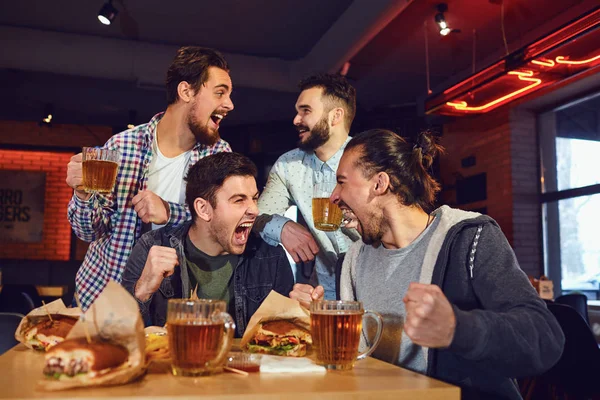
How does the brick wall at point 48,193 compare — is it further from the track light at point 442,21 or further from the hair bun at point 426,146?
the hair bun at point 426,146

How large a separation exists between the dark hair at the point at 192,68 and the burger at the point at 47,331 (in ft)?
4.95

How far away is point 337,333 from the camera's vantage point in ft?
4.11

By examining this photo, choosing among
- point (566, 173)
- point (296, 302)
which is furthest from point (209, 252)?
point (566, 173)

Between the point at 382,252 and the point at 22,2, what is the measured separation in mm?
5078

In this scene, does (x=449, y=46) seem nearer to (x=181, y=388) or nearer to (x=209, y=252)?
(x=209, y=252)

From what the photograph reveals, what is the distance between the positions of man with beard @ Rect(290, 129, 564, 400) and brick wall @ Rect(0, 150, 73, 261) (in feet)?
25.5

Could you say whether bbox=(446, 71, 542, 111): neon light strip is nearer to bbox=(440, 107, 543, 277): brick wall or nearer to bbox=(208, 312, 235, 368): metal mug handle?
bbox=(440, 107, 543, 277): brick wall

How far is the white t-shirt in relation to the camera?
8.94 ft

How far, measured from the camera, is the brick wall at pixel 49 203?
28.8ft

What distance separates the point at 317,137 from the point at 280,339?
1.61 meters

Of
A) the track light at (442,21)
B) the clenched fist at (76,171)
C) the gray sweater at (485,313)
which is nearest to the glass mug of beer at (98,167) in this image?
the clenched fist at (76,171)

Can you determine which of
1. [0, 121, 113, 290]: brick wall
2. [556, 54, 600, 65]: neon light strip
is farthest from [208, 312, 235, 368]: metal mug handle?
[0, 121, 113, 290]: brick wall

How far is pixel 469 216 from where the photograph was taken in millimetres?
1602

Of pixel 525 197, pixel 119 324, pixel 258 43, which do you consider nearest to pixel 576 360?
pixel 119 324
